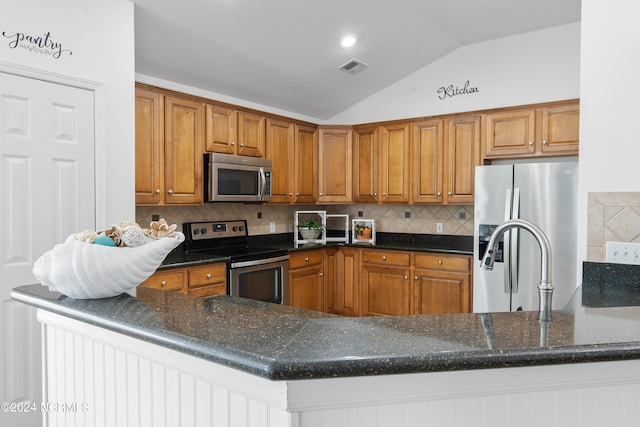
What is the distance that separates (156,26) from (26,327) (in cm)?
207

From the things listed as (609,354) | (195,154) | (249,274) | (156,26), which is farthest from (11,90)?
(609,354)

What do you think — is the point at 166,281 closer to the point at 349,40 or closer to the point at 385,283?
the point at 385,283

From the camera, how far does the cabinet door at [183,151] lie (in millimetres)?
3469

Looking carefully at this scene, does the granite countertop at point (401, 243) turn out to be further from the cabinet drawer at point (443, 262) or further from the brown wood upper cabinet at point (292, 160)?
the brown wood upper cabinet at point (292, 160)

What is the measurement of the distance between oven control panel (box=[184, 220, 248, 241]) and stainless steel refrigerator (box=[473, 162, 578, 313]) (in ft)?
7.23

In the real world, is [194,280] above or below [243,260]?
below

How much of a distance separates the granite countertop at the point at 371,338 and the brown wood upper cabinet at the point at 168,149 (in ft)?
7.41

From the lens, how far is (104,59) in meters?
Answer: 2.70

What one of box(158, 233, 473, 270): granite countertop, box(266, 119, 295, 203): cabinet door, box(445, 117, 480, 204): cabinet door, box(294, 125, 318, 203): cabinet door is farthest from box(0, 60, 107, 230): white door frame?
box(445, 117, 480, 204): cabinet door

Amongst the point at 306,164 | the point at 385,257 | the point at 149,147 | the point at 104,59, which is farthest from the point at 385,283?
the point at 104,59

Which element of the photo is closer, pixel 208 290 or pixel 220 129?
pixel 208 290

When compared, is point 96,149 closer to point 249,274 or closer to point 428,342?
point 249,274

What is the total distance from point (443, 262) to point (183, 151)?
8.19 ft

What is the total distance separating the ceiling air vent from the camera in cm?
420
